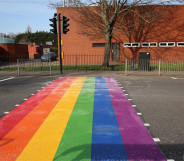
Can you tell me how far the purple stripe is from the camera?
3350 millimetres

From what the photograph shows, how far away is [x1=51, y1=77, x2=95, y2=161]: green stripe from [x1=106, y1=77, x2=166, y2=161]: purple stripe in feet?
2.45

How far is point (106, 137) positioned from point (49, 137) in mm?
1202

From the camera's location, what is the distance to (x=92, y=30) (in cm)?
2231

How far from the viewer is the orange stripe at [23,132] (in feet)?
11.5

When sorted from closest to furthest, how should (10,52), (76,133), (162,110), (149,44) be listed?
(76,133) < (162,110) < (149,44) < (10,52)

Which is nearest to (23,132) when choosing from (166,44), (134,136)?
(134,136)

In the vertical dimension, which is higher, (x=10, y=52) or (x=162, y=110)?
(x=10, y=52)

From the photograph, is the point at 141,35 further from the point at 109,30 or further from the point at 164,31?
the point at 109,30

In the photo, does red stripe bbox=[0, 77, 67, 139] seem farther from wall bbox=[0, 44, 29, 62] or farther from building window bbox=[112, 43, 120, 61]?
wall bbox=[0, 44, 29, 62]

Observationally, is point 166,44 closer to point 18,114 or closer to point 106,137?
point 18,114

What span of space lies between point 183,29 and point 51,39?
166 feet

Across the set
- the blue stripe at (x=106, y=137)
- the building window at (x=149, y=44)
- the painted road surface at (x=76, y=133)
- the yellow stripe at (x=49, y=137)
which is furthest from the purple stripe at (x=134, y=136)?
the building window at (x=149, y=44)

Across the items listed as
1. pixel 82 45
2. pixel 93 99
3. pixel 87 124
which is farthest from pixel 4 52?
pixel 87 124

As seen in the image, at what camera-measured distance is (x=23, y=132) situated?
171 inches
